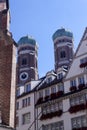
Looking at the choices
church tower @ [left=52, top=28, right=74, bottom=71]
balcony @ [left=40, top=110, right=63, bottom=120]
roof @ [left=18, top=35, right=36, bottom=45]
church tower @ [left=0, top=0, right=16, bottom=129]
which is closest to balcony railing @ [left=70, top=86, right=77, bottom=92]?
balcony @ [left=40, top=110, right=63, bottom=120]

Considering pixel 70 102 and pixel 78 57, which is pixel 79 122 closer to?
pixel 70 102

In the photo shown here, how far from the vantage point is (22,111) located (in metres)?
47.8

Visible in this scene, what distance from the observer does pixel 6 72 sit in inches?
725

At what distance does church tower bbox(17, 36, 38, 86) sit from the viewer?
3301 inches

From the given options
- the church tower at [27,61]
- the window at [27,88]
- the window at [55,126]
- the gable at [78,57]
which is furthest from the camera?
the church tower at [27,61]

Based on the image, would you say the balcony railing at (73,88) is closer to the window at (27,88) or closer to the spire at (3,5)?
the window at (27,88)

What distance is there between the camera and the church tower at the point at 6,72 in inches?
681

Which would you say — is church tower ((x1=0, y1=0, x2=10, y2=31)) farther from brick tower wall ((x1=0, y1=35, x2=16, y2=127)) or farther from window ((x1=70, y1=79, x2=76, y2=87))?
window ((x1=70, y1=79, x2=76, y2=87))

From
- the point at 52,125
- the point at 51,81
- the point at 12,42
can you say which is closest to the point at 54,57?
the point at 51,81

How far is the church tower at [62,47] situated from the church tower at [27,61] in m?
6.20

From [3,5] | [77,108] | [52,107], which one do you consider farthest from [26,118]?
[3,5]

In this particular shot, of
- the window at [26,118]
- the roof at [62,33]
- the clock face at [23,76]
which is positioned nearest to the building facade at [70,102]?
the window at [26,118]

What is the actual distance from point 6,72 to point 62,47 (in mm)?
69085

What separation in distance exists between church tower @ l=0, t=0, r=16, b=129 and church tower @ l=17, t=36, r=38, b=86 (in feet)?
200
